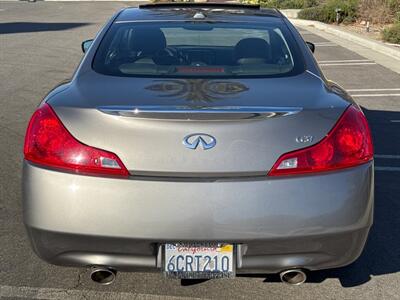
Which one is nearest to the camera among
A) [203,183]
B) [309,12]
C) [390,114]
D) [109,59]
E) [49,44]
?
[203,183]

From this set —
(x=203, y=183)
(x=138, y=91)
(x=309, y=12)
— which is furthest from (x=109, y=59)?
(x=309, y=12)

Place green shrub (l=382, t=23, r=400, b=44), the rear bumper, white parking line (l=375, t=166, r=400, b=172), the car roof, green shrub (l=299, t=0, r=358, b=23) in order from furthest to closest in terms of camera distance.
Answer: green shrub (l=299, t=0, r=358, b=23) → green shrub (l=382, t=23, r=400, b=44) → white parking line (l=375, t=166, r=400, b=172) → the car roof → the rear bumper

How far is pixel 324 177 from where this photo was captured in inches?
102

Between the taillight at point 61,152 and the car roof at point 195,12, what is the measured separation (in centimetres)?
138

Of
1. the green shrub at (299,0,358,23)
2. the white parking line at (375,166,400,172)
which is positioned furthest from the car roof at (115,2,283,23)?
the green shrub at (299,0,358,23)

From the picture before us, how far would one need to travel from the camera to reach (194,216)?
8.29ft

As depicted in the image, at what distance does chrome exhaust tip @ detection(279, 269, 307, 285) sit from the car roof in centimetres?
186

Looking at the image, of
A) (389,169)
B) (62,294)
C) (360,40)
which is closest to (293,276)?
(62,294)

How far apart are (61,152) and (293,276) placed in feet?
4.38

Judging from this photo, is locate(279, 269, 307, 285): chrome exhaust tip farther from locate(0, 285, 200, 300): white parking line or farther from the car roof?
the car roof

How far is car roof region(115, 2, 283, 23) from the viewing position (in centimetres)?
391

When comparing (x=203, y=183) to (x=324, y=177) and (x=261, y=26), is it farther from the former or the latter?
(x=261, y=26)

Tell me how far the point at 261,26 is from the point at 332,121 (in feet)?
4.45

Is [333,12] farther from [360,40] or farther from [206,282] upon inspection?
[206,282]
